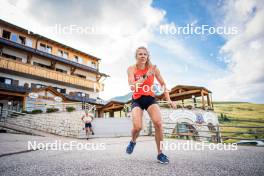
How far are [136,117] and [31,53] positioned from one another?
73.0ft

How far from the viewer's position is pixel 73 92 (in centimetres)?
2456

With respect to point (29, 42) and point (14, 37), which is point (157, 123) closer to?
point (14, 37)

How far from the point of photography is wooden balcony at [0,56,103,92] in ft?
61.1

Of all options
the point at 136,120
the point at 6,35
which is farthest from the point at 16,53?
the point at 136,120

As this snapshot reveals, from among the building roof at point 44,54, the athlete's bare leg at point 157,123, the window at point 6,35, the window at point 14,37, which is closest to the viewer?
the athlete's bare leg at point 157,123

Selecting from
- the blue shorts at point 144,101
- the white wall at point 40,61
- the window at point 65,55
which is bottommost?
the blue shorts at point 144,101

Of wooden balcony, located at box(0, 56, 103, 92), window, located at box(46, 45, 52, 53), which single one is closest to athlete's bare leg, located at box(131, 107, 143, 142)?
wooden balcony, located at box(0, 56, 103, 92)

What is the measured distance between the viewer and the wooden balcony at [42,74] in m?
18.6

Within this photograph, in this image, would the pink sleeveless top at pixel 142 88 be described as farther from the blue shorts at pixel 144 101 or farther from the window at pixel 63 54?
the window at pixel 63 54

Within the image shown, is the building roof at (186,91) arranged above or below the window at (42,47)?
below

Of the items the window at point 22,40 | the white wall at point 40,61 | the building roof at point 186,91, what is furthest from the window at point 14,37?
the building roof at point 186,91

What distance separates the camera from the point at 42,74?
830 inches

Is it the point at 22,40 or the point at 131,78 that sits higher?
the point at 22,40

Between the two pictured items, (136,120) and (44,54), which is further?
(44,54)
